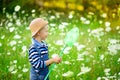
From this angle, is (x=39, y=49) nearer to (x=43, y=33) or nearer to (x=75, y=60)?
(x=43, y=33)

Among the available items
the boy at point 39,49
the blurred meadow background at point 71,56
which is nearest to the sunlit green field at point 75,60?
the blurred meadow background at point 71,56

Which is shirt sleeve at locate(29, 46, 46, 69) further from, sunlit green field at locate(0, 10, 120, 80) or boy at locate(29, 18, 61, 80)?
sunlit green field at locate(0, 10, 120, 80)

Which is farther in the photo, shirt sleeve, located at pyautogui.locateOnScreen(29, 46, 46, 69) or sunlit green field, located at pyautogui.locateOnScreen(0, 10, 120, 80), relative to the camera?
sunlit green field, located at pyautogui.locateOnScreen(0, 10, 120, 80)

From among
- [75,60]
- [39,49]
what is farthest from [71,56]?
[39,49]

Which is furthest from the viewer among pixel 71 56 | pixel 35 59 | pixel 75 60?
pixel 71 56

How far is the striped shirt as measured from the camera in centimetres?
388

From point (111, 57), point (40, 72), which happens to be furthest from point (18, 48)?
point (40, 72)

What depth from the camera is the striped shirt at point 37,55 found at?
3.88 meters

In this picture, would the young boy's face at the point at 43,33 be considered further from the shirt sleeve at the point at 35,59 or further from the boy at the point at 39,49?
the shirt sleeve at the point at 35,59

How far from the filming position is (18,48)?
6.43 meters

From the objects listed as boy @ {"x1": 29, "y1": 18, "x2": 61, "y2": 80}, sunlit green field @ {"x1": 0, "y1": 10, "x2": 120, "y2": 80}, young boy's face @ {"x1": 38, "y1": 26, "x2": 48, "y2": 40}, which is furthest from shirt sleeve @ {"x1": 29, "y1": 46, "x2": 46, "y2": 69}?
sunlit green field @ {"x1": 0, "y1": 10, "x2": 120, "y2": 80}

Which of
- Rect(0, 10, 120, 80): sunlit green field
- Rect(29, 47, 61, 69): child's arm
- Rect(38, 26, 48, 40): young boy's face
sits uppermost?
Rect(38, 26, 48, 40): young boy's face

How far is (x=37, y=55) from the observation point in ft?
12.8

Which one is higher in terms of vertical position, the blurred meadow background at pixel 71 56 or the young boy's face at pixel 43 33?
the young boy's face at pixel 43 33
